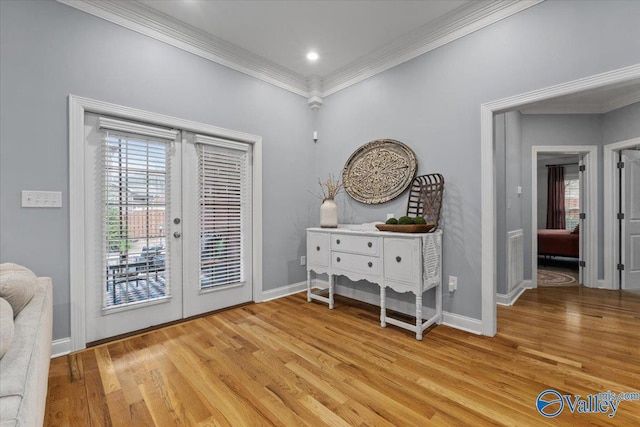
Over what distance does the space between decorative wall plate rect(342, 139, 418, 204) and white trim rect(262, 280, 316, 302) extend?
1.41 m

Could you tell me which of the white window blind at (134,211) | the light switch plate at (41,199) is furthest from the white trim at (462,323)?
the light switch plate at (41,199)

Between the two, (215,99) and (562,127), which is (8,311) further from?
(562,127)

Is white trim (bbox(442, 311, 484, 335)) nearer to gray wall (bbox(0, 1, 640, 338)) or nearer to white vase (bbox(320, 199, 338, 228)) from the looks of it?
gray wall (bbox(0, 1, 640, 338))

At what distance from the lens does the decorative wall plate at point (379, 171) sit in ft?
9.77

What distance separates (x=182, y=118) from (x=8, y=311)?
2143 millimetres

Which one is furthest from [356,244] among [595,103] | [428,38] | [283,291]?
[595,103]

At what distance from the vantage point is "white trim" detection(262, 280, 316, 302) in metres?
3.40

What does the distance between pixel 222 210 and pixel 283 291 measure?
1297mm

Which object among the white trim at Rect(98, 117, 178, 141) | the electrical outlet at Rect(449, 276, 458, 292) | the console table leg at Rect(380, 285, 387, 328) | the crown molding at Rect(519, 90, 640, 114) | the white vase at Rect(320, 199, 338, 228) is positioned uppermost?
the crown molding at Rect(519, 90, 640, 114)

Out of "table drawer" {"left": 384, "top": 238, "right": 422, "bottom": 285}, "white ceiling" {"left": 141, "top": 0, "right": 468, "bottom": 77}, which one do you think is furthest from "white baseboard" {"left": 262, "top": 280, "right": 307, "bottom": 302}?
"white ceiling" {"left": 141, "top": 0, "right": 468, "bottom": 77}

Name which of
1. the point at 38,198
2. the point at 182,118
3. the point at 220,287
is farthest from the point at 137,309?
the point at 182,118

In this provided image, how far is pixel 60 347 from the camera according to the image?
2.12 m

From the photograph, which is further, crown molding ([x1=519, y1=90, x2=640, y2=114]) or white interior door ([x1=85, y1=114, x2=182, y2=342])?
crown molding ([x1=519, y1=90, x2=640, y2=114])

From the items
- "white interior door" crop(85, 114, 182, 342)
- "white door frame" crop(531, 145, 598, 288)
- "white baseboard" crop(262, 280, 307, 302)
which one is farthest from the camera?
"white door frame" crop(531, 145, 598, 288)
